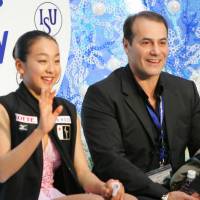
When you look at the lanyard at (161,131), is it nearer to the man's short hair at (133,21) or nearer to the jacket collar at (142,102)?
the jacket collar at (142,102)

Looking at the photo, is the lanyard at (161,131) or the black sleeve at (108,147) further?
the lanyard at (161,131)

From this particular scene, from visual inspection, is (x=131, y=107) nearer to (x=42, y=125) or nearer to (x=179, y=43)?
(x=42, y=125)

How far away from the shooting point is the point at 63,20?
293 cm

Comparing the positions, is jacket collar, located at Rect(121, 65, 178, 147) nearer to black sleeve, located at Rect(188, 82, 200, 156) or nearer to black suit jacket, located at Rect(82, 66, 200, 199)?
black suit jacket, located at Rect(82, 66, 200, 199)

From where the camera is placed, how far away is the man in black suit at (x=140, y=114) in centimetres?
220

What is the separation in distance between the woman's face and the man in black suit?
453 millimetres

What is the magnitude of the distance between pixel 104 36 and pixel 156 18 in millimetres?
762

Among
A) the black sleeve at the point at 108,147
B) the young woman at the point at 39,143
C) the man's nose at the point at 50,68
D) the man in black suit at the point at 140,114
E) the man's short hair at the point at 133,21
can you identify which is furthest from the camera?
the man's short hair at the point at 133,21

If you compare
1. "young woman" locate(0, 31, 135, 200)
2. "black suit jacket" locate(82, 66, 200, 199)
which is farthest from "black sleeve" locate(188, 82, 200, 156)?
"young woman" locate(0, 31, 135, 200)

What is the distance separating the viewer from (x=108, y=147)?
2.15 meters

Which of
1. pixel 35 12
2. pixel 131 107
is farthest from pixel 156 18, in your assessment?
pixel 35 12

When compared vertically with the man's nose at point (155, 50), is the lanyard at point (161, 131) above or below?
below

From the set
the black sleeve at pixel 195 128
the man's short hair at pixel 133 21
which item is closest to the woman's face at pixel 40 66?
the man's short hair at pixel 133 21

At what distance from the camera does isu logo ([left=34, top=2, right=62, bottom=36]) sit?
2.86 metres
